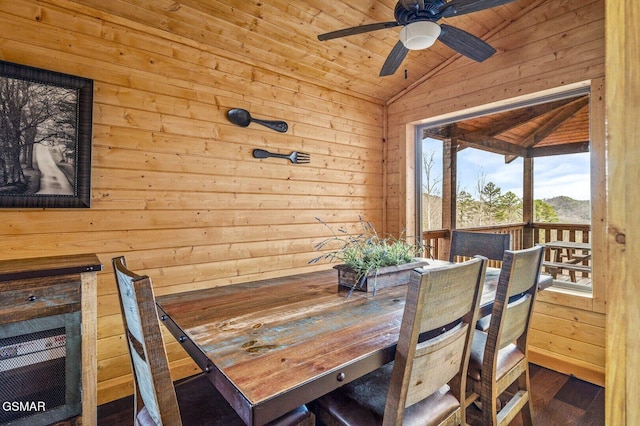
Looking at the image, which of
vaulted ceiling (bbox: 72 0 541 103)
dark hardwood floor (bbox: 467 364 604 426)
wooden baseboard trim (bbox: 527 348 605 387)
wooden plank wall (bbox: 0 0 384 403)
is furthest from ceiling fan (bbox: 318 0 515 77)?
wooden baseboard trim (bbox: 527 348 605 387)

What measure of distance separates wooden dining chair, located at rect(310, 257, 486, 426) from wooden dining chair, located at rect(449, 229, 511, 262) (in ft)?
3.97

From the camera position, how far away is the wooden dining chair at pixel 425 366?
104cm

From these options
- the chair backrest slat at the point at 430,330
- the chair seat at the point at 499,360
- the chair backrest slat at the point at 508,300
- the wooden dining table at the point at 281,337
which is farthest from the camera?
the chair seat at the point at 499,360

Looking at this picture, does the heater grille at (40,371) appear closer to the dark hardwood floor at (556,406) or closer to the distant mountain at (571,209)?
the dark hardwood floor at (556,406)

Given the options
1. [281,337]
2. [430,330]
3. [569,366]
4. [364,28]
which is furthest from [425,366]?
[569,366]

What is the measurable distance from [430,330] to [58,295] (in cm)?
171

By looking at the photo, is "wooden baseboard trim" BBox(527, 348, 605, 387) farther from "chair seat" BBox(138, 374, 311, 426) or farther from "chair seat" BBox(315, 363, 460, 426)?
"chair seat" BBox(138, 374, 311, 426)

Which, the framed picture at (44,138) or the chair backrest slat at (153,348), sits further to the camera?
the framed picture at (44,138)

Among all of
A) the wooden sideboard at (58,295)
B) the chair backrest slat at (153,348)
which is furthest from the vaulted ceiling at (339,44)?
the chair backrest slat at (153,348)

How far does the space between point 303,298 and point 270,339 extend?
1.62 feet

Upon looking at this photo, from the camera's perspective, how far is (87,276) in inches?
65.0

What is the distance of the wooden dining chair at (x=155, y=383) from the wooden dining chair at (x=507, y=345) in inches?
33.9

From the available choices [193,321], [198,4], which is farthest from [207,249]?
[198,4]

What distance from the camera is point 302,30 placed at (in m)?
2.62
